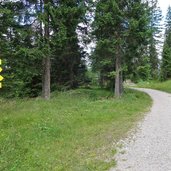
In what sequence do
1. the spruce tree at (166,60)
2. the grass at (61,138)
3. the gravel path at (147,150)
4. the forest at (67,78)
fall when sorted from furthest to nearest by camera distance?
1. the spruce tree at (166,60)
2. the forest at (67,78)
3. the grass at (61,138)
4. the gravel path at (147,150)

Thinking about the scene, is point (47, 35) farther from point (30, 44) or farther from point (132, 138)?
point (132, 138)

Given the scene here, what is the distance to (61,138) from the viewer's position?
10.1 meters

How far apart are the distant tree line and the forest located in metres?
0.06

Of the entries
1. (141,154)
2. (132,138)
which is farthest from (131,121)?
(141,154)

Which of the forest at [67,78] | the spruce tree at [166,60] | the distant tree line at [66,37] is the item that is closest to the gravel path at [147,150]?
the forest at [67,78]

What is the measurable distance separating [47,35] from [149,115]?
9183mm

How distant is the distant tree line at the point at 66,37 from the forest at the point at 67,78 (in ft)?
0.21

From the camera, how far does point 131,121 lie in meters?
13.9

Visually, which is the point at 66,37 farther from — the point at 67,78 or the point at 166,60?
the point at 166,60

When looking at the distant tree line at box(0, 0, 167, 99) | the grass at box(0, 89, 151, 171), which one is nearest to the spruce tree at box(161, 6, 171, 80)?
the distant tree line at box(0, 0, 167, 99)

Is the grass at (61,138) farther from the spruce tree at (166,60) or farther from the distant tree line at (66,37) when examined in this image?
the spruce tree at (166,60)

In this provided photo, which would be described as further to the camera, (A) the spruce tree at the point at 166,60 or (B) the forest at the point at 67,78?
(A) the spruce tree at the point at 166,60

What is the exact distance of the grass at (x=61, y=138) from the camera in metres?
7.43

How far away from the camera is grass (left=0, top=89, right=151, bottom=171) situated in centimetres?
743
